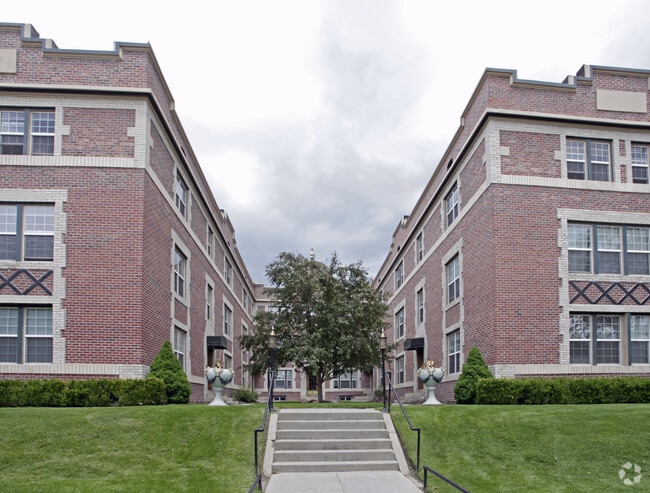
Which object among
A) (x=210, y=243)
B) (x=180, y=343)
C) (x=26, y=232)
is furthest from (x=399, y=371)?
(x=26, y=232)

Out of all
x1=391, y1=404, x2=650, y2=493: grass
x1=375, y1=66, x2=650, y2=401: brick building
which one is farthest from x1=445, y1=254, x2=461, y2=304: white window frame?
x1=391, y1=404, x2=650, y2=493: grass

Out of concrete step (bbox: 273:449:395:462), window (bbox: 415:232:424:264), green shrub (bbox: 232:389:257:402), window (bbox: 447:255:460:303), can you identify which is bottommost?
green shrub (bbox: 232:389:257:402)

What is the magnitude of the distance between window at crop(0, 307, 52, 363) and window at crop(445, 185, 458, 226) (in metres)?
14.9

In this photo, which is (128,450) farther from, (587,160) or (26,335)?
(587,160)

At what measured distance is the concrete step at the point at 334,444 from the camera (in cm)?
1287

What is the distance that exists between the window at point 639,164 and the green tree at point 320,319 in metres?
10.6

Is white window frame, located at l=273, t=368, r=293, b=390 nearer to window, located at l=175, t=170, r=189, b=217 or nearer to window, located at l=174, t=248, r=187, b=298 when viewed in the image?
window, located at l=174, t=248, r=187, b=298

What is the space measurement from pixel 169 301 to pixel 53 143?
604 cm

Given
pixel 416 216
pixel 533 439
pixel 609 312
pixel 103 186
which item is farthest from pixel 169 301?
pixel 416 216

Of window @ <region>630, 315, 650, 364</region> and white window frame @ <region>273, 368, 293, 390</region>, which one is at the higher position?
window @ <region>630, 315, 650, 364</region>

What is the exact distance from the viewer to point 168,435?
12.8m

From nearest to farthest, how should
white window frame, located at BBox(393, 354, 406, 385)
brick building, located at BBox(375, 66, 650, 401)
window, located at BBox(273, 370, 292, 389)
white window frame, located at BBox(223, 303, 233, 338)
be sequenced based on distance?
brick building, located at BBox(375, 66, 650, 401) → white window frame, located at BBox(223, 303, 233, 338) → white window frame, located at BBox(393, 354, 406, 385) → window, located at BBox(273, 370, 292, 389)

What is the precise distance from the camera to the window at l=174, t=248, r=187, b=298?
2247 centimetres

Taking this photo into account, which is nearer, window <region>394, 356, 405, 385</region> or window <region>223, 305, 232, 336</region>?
window <region>223, 305, 232, 336</region>
